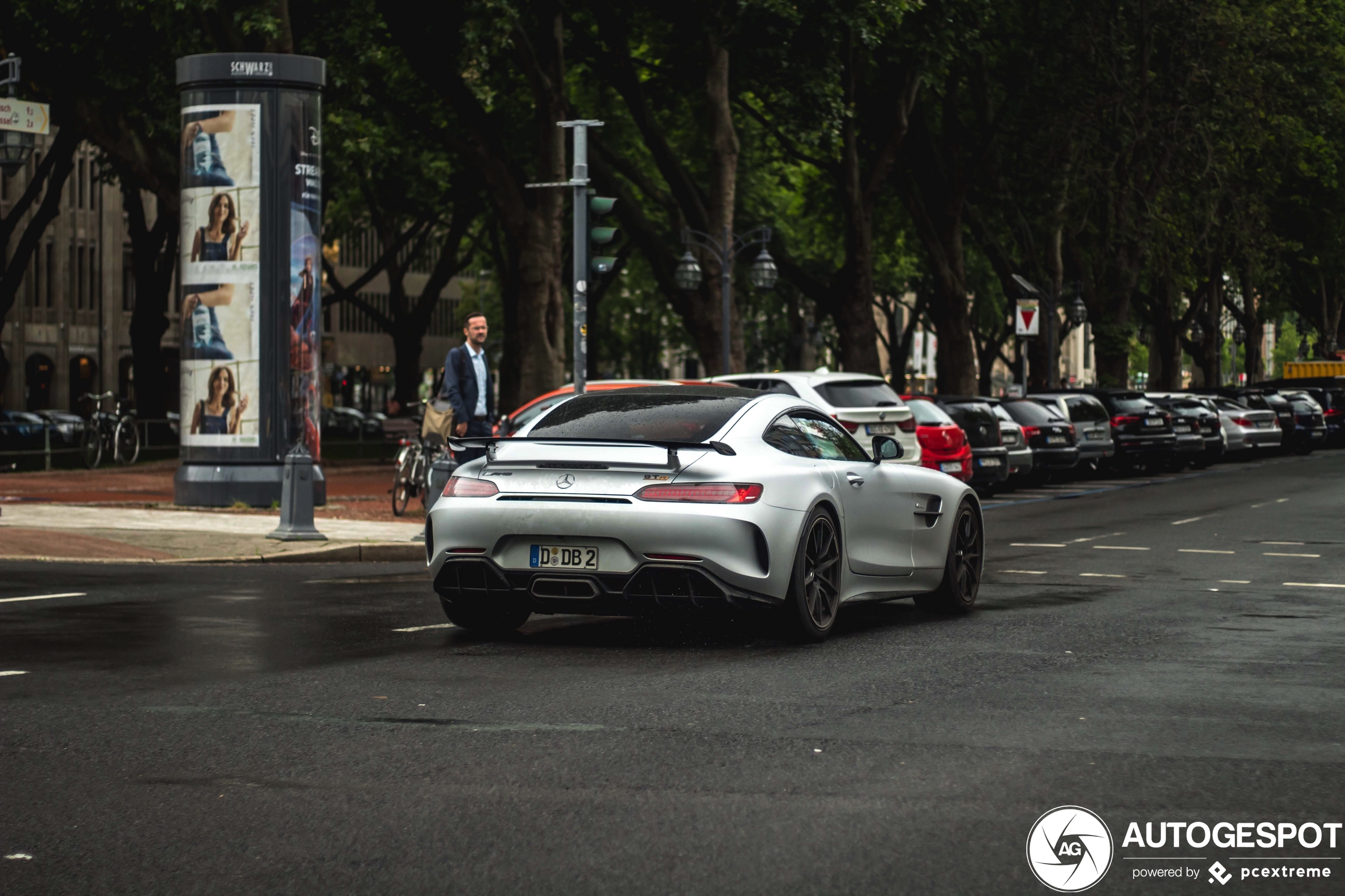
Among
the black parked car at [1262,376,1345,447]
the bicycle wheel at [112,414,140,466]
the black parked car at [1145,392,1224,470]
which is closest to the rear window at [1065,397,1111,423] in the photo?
the black parked car at [1145,392,1224,470]

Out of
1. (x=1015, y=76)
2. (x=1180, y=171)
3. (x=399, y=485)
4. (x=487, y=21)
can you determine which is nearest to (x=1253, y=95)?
(x=1180, y=171)

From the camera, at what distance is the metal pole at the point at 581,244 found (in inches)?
806

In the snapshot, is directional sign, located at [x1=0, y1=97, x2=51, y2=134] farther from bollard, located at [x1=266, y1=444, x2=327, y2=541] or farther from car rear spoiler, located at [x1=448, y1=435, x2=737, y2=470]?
car rear spoiler, located at [x1=448, y1=435, x2=737, y2=470]

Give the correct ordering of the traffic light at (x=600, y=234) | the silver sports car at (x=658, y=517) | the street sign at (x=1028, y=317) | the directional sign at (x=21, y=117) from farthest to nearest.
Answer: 1. the street sign at (x=1028, y=317)
2. the traffic light at (x=600, y=234)
3. the directional sign at (x=21, y=117)
4. the silver sports car at (x=658, y=517)

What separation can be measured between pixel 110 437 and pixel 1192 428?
2063cm

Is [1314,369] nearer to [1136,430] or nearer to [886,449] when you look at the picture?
[1136,430]

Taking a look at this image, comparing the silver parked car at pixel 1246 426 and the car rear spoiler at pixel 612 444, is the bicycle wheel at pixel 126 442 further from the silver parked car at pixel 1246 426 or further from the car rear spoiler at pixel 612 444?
the car rear spoiler at pixel 612 444

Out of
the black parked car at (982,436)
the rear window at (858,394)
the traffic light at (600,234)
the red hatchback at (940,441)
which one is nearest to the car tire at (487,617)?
the traffic light at (600,234)

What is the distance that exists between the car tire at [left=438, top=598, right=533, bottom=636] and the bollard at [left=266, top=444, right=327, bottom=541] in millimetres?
6227

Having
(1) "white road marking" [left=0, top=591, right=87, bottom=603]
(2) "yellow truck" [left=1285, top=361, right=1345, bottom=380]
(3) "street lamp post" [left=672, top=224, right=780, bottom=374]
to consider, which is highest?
(3) "street lamp post" [left=672, top=224, right=780, bottom=374]

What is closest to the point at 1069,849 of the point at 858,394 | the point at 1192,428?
the point at 858,394

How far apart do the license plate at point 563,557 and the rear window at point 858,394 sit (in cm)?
1197

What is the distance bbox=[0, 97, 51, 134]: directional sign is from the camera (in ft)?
64.6

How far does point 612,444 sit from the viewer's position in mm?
10047
